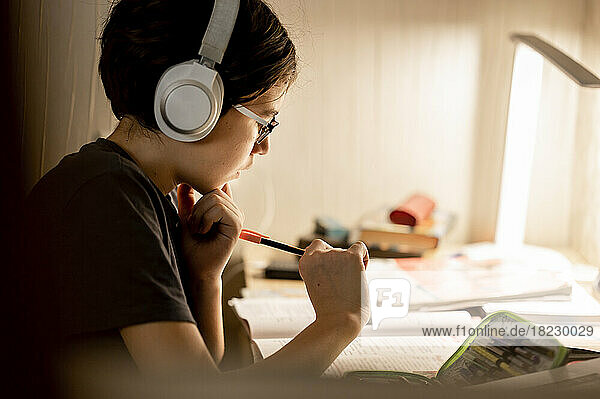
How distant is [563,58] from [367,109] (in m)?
0.19

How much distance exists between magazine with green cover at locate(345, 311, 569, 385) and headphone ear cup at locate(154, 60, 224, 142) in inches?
9.8

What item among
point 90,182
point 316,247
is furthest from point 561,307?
point 90,182

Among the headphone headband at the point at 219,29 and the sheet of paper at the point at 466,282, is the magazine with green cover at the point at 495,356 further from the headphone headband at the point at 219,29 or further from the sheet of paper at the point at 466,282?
the headphone headband at the point at 219,29

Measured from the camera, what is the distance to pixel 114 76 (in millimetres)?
695

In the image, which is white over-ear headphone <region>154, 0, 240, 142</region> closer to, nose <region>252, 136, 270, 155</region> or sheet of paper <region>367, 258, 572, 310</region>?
nose <region>252, 136, 270, 155</region>

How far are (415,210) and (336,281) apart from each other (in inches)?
6.3

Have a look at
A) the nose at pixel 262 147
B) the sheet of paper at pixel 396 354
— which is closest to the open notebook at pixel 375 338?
the sheet of paper at pixel 396 354

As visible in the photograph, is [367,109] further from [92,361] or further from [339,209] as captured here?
[92,361]

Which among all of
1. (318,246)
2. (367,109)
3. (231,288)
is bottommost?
(231,288)


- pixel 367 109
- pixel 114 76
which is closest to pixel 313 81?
pixel 367 109

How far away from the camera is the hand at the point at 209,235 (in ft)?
2.56

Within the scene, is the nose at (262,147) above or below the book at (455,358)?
above

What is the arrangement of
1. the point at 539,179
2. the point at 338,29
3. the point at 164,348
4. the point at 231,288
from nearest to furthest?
the point at 164,348
the point at 338,29
the point at 539,179
the point at 231,288

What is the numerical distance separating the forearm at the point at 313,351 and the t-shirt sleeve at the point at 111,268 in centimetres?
8
